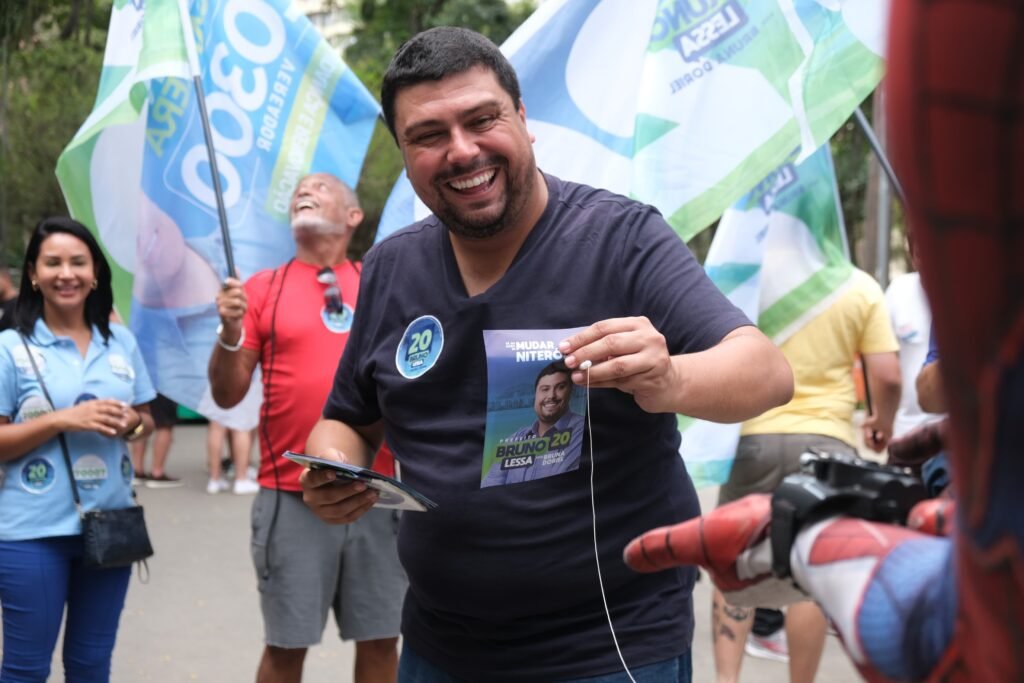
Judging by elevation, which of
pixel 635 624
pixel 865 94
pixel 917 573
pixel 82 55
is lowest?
pixel 635 624

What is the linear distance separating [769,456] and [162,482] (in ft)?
22.9

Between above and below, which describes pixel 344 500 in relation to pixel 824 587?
below

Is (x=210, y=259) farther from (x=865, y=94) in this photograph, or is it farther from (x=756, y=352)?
(x=756, y=352)

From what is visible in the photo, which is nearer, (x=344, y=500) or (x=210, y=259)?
(x=344, y=500)

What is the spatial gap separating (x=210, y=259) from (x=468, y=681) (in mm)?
2846

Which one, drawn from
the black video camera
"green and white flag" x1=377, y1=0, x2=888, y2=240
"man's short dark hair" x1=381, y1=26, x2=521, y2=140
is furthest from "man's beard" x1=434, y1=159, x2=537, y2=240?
"green and white flag" x1=377, y1=0, x2=888, y2=240

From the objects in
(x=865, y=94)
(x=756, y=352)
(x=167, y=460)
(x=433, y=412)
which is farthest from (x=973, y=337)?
(x=167, y=460)

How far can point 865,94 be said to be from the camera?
12.7 feet

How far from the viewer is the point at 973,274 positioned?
72 centimetres

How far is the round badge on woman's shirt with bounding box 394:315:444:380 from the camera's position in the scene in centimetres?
233

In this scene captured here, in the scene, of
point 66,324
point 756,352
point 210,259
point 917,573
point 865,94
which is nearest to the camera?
point 917,573

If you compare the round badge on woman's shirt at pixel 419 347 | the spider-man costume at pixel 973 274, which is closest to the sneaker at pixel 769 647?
the round badge on woman's shirt at pixel 419 347

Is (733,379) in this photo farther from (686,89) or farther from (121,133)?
(121,133)

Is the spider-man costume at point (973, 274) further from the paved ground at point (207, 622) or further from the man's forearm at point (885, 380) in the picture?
the paved ground at point (207, 622)
